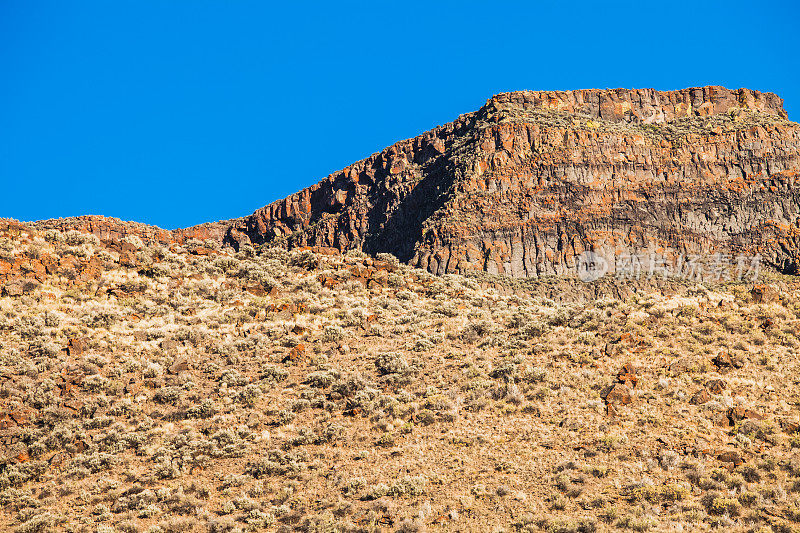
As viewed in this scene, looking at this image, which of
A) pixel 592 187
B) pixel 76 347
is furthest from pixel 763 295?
pixel 592 187

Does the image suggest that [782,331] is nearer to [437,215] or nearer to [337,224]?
[437,215]

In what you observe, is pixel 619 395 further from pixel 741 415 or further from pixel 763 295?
pixel 763 295

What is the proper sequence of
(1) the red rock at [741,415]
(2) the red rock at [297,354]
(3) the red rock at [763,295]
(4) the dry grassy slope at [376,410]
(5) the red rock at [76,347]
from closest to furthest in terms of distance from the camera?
(4) the dry grassy slope at [376,410] → (1) the red rock at [741,415] → (5) the red rock at [76,347] → (2) the red rock at [297,354] → (3) the red rock at [763,295]

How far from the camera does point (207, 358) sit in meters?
27.0

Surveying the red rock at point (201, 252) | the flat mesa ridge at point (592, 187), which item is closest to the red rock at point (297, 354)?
the red rock at point (201, 252)

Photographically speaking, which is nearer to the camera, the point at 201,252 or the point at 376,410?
the point at 376,410

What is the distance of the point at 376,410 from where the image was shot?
922 inches

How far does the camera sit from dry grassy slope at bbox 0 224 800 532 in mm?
18328

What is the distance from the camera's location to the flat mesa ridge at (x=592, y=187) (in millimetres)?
81812

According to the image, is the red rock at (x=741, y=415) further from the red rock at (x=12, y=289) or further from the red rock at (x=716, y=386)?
the red rock at (x=12, y=289)

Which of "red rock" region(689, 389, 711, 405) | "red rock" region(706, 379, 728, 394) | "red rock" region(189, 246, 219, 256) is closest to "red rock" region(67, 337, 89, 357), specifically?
"red rock" region(189, 246, 219, 256)

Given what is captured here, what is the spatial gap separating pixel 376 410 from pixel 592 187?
69.0 meters

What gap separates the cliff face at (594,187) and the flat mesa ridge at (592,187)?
15 centimetres

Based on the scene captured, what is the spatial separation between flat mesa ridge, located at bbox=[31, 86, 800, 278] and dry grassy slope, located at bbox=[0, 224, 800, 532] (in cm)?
4720
